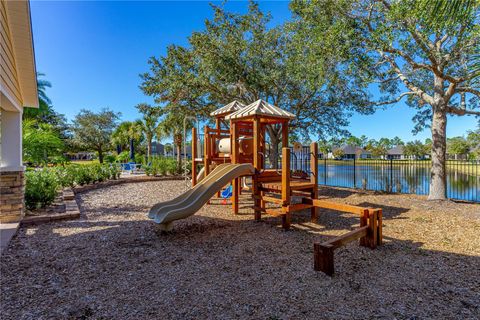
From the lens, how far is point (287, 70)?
8891mm

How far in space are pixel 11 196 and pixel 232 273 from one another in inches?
183

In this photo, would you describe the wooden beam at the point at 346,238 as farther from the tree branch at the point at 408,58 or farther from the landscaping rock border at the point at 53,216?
the tree branch at the point at 408,58

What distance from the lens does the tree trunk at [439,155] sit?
7.68 meters

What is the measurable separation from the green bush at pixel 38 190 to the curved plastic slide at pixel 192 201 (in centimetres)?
307

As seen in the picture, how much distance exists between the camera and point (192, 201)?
4734mm

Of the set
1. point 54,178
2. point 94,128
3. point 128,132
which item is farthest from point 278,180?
point 94,128

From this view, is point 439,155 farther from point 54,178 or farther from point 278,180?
point 54,178

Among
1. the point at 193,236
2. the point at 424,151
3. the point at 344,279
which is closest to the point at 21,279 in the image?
the point at 193,236

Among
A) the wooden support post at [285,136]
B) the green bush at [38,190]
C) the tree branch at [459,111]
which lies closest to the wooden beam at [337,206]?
the wooden support post at [285,136]

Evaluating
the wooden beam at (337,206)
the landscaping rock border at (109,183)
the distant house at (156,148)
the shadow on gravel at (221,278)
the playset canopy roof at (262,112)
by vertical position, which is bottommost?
the shadow on gravel at (221,278)

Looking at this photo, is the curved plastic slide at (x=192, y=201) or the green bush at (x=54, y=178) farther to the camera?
the green bush at (x=54, y=178)

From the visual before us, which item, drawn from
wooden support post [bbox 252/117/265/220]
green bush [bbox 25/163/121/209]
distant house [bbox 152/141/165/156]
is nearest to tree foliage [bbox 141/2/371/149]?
wooden support post [bbox 252/117/265/220]

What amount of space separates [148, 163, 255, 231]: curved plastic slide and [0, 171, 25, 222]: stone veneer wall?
8.52ft

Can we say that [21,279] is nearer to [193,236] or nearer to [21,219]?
[193,236]
